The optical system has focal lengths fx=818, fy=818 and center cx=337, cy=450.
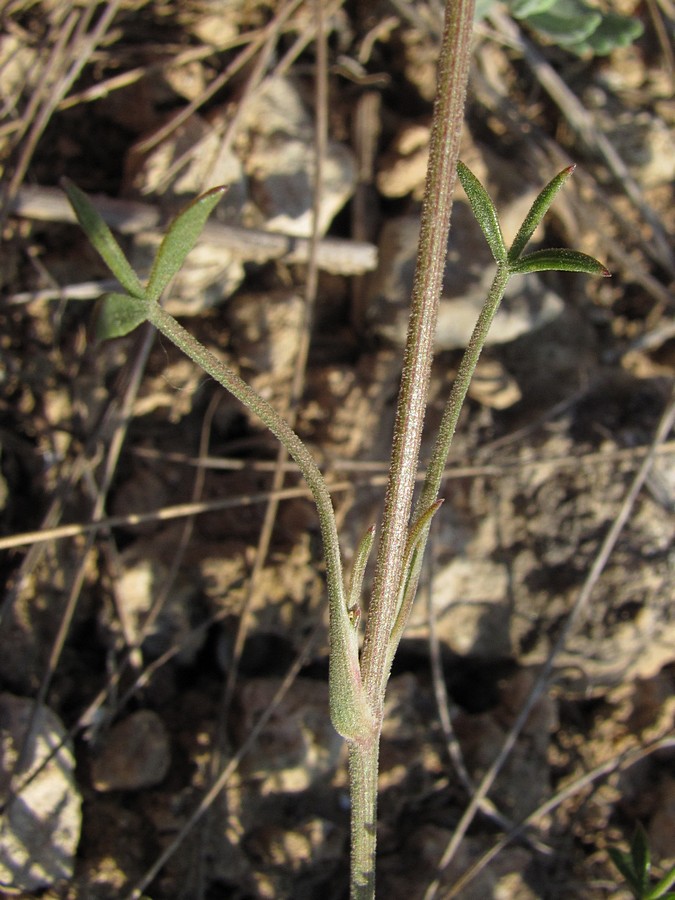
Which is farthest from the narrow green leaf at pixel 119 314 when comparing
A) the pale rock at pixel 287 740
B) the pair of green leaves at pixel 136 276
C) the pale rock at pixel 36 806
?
the pale rock at pixel 287 740

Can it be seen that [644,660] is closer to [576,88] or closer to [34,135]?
[576,88]

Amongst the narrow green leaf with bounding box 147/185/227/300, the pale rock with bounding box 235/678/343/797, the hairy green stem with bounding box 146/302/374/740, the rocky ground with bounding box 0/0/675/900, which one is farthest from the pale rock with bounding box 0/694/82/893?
the narrow green leaf with bounding box 147/185/227/300

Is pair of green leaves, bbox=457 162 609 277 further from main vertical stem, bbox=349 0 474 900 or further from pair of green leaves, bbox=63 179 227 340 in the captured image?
pair of green leaves, bbox=63 179 227 340

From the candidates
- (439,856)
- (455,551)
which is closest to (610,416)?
(455,551)

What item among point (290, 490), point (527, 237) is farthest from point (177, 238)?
point (290, 490)

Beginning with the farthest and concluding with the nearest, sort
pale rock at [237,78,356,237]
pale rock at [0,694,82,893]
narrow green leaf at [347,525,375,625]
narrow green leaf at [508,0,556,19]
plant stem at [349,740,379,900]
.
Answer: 1. pale rock at [237,78,356,237]
2. narrow green leaf at [508,0,556,19]
3. pale rock at [0,694,82,893]
4. plant stem at [349,740,379,900]
5. narrow green leaf at [347,525,375,625]

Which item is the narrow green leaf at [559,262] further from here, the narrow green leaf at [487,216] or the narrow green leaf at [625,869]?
the narrow green leaf at [625,869]

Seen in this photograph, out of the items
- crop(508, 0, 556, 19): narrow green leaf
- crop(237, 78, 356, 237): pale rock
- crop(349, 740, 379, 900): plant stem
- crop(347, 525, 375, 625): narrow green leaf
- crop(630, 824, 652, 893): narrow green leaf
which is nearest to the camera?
crop(347, 525, 375, 625): narrow green leaf
